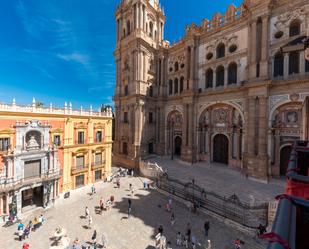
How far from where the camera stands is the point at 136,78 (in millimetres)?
28672

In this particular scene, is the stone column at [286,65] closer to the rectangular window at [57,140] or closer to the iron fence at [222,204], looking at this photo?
the iron fence at [222,204]

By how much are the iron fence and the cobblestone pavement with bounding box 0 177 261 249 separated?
2.95 feet

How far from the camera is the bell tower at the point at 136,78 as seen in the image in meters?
28.5

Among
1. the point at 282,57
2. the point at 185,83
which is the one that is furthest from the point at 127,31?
the point at 282,57

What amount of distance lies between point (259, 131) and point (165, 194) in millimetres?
13038

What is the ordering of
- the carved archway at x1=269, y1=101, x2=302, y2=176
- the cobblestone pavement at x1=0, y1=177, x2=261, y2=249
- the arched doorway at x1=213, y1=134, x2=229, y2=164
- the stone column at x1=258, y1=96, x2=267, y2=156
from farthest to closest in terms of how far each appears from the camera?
the arched doorway at x1=213, y1=134, x2=229, y2=164
the stone column at x1=258, y1=96, x2=267, y2=156
the carved archway at x1=269, y1=101, x2=302, y2=176
the cobblestone pavement at x1=0, y1=177, x2=261, y2=249

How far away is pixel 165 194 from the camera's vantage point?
19.1 metres

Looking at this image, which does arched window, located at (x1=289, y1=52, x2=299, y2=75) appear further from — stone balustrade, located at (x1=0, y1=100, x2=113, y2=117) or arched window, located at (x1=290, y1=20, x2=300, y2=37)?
stone balustrade, located at (x1=0, y1=100, x2=113, y2=117)

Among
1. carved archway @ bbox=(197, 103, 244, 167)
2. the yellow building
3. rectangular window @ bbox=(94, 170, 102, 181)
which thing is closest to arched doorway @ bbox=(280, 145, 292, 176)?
carved archway @ bbox=(197, 103, 244, 167)

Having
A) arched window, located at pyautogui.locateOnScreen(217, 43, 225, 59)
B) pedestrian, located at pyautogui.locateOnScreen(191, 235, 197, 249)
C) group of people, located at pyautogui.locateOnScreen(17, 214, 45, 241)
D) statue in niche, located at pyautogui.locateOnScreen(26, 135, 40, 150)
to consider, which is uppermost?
arched window, located at pyautogui.locateOnScreen(217, 43, 225, 59)

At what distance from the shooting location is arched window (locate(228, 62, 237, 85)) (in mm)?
23269

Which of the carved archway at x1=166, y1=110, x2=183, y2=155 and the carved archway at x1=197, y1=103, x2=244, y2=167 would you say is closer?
the carved archway at x1=197, y1=103, x2=244, y2=167

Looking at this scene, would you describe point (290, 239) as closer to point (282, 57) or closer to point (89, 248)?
point (89, 248)

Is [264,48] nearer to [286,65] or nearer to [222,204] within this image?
[286,65]
